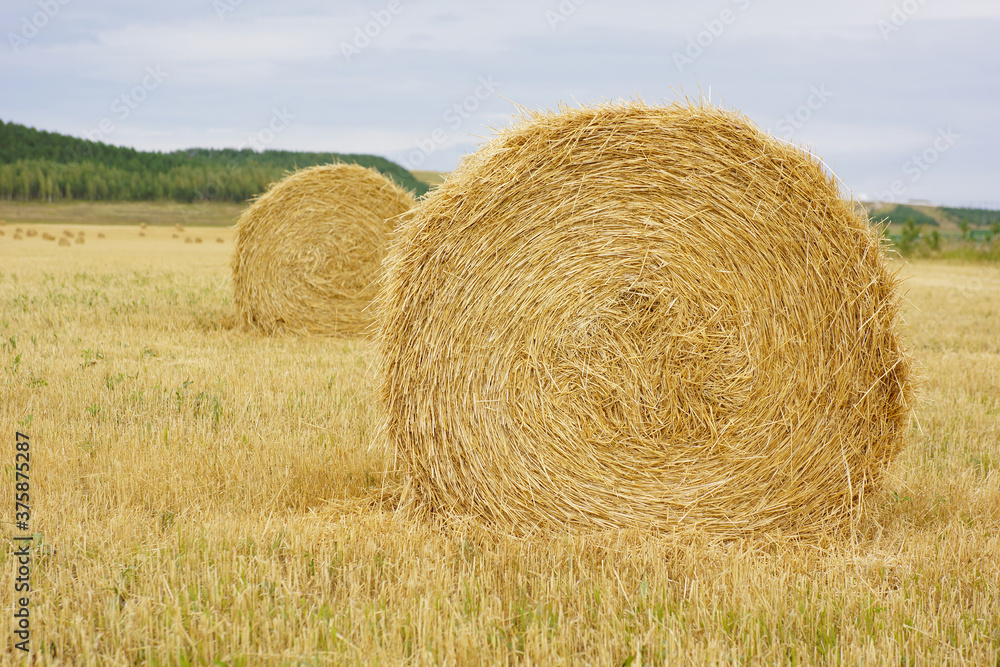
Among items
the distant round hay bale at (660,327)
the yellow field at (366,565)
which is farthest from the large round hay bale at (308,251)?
the distant round hay bale at (660,327)

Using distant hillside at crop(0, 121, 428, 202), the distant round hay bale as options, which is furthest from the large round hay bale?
distant hillside at crop(0, 121, 428, 202)

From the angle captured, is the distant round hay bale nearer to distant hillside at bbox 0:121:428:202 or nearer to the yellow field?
the yellow field

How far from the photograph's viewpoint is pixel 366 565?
3635 mm

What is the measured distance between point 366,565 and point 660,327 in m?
1.94

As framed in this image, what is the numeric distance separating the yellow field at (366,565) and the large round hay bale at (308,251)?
390 centimetres

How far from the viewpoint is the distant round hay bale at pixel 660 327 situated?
4230 mm

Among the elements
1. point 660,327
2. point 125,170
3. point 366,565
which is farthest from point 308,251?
point 125,170

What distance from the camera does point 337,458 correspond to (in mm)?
5238

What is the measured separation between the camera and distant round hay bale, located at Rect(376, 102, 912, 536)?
423cm

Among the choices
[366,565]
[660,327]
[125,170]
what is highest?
[125,170]

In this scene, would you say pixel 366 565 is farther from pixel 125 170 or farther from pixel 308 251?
pixel 125 170

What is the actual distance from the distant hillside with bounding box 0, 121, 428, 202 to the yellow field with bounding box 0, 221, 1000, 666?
50.2 m

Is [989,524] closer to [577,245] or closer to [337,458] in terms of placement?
[577,245]

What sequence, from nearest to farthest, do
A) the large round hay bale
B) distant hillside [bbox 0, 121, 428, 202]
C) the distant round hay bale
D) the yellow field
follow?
1. the yellow field
2. the distant round hay bale
3. the large round hay bale
4. distant hillside [bbox 0, 121, 428, 202]
